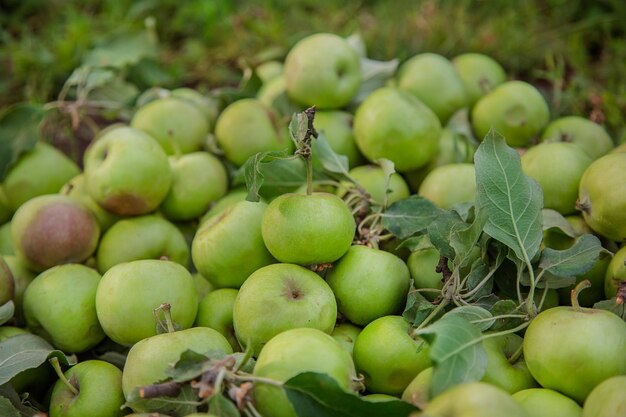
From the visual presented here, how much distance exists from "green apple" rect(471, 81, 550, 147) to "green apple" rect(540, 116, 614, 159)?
59 mm

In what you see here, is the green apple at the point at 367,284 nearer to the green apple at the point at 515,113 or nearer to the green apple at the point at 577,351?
the green apple at the point at 577,351

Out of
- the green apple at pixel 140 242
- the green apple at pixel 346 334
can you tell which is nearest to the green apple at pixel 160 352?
the green apple at pixel 346 334

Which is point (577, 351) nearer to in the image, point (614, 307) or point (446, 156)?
point (614, 307)

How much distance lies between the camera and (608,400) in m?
1.05

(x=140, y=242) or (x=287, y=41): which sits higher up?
(x=287, y=41)

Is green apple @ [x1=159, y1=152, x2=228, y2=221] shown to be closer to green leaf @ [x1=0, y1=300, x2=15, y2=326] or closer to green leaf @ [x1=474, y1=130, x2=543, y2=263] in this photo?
green leaf @ [x1=0, y1=300, x2=15, y2=326]

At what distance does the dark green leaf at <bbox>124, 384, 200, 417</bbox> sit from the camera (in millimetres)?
1146

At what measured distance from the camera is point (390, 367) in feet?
4.18

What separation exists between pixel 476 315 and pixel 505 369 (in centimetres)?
12

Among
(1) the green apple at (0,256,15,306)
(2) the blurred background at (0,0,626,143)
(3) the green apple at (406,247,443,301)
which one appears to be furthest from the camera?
(2) the blurred background at (0,0,626,143)

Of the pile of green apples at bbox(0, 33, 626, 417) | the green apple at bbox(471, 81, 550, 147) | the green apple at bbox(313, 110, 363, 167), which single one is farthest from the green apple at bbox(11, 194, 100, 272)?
the green apple at bbox(471, 81, 550, 147)

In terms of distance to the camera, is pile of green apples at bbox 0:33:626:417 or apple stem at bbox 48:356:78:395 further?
apple stem at bbox 48:356:78:395

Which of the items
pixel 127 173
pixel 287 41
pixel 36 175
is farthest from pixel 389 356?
pixel 287 41

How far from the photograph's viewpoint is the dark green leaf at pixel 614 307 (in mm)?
1287
